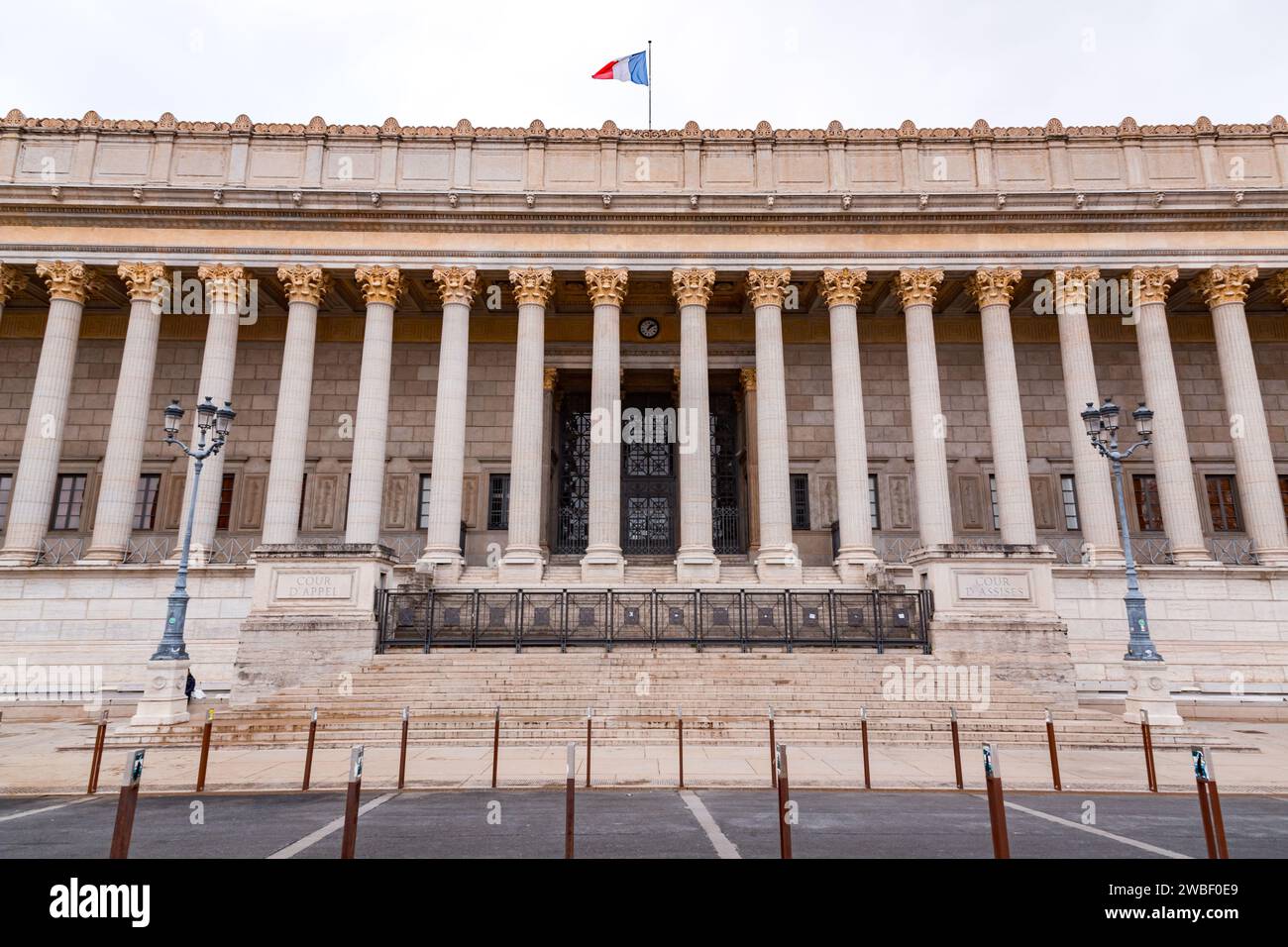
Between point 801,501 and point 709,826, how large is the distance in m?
23.6

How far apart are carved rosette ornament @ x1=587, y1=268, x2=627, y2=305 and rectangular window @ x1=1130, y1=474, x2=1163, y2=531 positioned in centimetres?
2105

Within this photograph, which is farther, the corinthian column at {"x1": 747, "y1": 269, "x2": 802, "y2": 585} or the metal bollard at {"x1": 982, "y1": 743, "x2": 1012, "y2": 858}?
the corinthian column at {"x1": 747, "y1": 269, "x2": 802, "y2": 585}

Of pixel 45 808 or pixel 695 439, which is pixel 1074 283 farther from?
pixel 45 808

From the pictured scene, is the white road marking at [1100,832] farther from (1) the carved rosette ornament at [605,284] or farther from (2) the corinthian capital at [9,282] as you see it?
(2) the corinthian capital at [9,282]

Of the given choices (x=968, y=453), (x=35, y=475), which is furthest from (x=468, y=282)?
(x=968, y=453)

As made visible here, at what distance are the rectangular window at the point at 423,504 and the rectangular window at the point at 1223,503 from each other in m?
30.3

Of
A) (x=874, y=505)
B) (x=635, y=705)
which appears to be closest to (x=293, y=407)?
(x=635, y=705)

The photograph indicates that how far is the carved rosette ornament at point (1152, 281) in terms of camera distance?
2630cm

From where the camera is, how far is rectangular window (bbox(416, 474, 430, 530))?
3003 centimetres

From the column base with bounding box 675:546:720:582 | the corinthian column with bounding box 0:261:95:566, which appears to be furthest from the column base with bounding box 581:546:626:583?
the corinthian column with bounding box 0:261:95:566

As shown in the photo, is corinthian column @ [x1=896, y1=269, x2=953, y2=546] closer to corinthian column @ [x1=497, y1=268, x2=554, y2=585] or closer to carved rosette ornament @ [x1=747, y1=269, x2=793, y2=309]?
carved rosette ornament @ [x1=747, y1=269, x2=793, y2=309]

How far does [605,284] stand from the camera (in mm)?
26719
